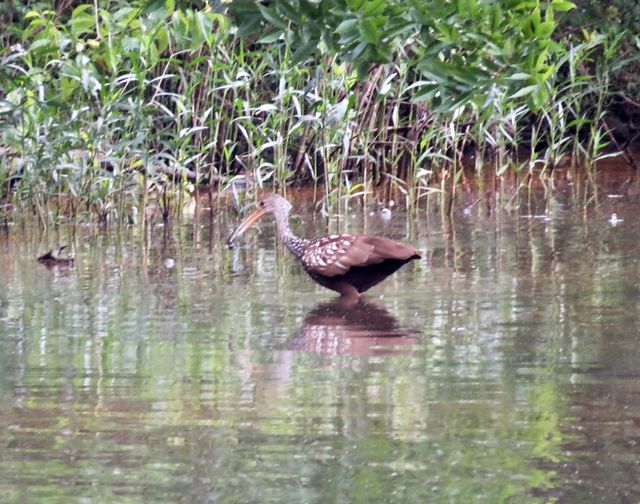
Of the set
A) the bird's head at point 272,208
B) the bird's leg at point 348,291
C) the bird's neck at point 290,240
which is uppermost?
the bird's head at point 272,208

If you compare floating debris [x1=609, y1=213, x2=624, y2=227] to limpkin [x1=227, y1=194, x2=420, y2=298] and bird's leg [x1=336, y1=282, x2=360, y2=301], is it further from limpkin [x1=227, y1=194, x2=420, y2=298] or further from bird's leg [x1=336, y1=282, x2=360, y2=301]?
bird's leg [x1=336, y1=282, x2=360, y2=301]

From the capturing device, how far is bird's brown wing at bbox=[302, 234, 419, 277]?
10.4 meters

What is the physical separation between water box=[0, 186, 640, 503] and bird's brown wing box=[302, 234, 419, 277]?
260mm

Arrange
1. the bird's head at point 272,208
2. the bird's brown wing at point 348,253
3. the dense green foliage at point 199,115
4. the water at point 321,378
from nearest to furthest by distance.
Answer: the water at point 321,378 < the bird's brown wing at point 348,253 < the bird's head at point 272,208 < the dense green foliage at point 199,115

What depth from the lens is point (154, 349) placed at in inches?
346

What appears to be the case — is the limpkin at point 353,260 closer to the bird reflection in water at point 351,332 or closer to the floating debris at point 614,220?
the bird reflection in water at point 351,332

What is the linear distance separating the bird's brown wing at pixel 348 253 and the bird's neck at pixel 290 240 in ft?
0.85

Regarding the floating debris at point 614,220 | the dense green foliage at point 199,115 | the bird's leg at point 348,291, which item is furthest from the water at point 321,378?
the dense green foliage at point 199,115

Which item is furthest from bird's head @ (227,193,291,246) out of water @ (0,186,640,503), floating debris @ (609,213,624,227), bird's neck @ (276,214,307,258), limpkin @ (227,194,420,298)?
floating debris @ (609,213,624,227)

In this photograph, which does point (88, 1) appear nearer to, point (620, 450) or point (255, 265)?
point (255, 265)

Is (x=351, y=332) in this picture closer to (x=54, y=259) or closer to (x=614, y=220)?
(x=54, y=259)

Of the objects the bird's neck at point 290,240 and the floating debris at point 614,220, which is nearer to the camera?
the bird's neck at point 290,240

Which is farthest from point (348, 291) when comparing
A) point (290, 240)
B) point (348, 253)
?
point (290, 240)

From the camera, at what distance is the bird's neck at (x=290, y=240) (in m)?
11.0
